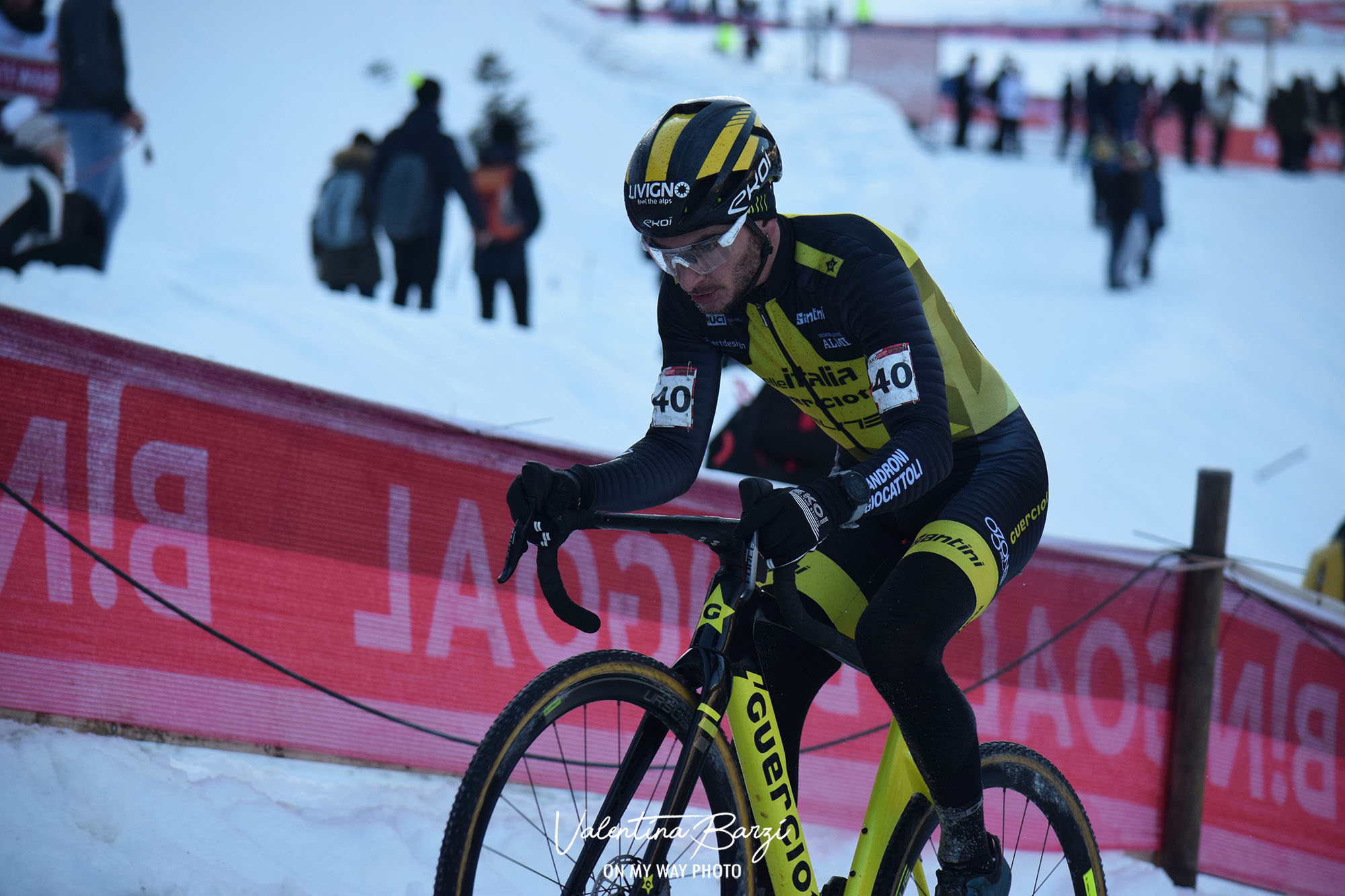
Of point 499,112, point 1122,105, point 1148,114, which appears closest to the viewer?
point 499,112

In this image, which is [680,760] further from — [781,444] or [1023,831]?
[781,444]

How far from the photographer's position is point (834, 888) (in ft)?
9.17

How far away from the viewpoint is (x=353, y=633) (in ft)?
12.1

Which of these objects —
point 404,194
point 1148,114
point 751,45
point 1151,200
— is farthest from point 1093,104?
point 404,194

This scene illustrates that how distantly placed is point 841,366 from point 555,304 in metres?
16.5

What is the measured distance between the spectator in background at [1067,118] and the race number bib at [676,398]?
27.5 meters

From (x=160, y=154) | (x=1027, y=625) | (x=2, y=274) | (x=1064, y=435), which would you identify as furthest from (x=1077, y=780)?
(x=160, y=154)

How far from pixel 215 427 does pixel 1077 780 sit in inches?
140

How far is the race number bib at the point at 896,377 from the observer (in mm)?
2660

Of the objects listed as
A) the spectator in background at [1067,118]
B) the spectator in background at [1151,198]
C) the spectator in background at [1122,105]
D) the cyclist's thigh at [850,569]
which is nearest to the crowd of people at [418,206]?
the cyclist's thigh at [850,569]

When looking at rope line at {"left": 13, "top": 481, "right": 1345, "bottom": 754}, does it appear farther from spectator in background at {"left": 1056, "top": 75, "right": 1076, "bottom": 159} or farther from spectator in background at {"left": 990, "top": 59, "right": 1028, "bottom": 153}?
spectator in background at {"left": 1056, "top": 75, "right": 1076, "bottom": 159}

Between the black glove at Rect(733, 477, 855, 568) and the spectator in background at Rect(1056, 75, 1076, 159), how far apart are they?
28.1 m

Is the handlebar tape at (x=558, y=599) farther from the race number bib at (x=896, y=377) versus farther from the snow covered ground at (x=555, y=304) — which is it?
the snow covered ground at (x=555, y=304)

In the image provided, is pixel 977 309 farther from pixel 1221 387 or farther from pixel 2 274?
pixel 2 274
